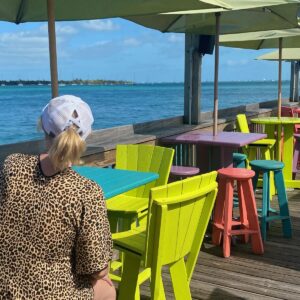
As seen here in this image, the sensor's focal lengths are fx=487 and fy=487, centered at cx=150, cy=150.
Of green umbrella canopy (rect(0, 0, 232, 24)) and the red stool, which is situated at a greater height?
green umbrella canopy (rect(0, 0, 232, 24))

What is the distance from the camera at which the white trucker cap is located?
1626 mm

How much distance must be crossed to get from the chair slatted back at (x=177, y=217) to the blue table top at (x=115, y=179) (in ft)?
1.20

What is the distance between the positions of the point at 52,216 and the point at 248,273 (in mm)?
2374

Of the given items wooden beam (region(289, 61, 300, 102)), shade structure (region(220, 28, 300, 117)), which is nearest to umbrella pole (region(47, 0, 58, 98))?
shade structure (region(220, 28, 300, 117))

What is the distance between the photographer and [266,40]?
25.2 ft

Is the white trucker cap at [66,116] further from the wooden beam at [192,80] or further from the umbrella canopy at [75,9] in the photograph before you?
the wooden beam at [192,80]

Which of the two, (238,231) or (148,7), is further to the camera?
(238,231)

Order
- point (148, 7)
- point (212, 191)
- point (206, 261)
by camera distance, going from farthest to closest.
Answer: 1. point (206, 261)
2. point (148, 7)
3. point (212, 191)

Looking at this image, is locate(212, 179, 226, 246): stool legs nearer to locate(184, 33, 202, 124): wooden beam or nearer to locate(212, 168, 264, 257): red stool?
locate(212, 168, 264, 257): red stool

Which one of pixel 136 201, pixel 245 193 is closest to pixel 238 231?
pixel 245 193

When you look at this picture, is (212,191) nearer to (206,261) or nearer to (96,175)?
(96,175)

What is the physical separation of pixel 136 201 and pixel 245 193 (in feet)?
3.17

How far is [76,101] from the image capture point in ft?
5.57

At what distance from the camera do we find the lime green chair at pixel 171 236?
7.09 feet
